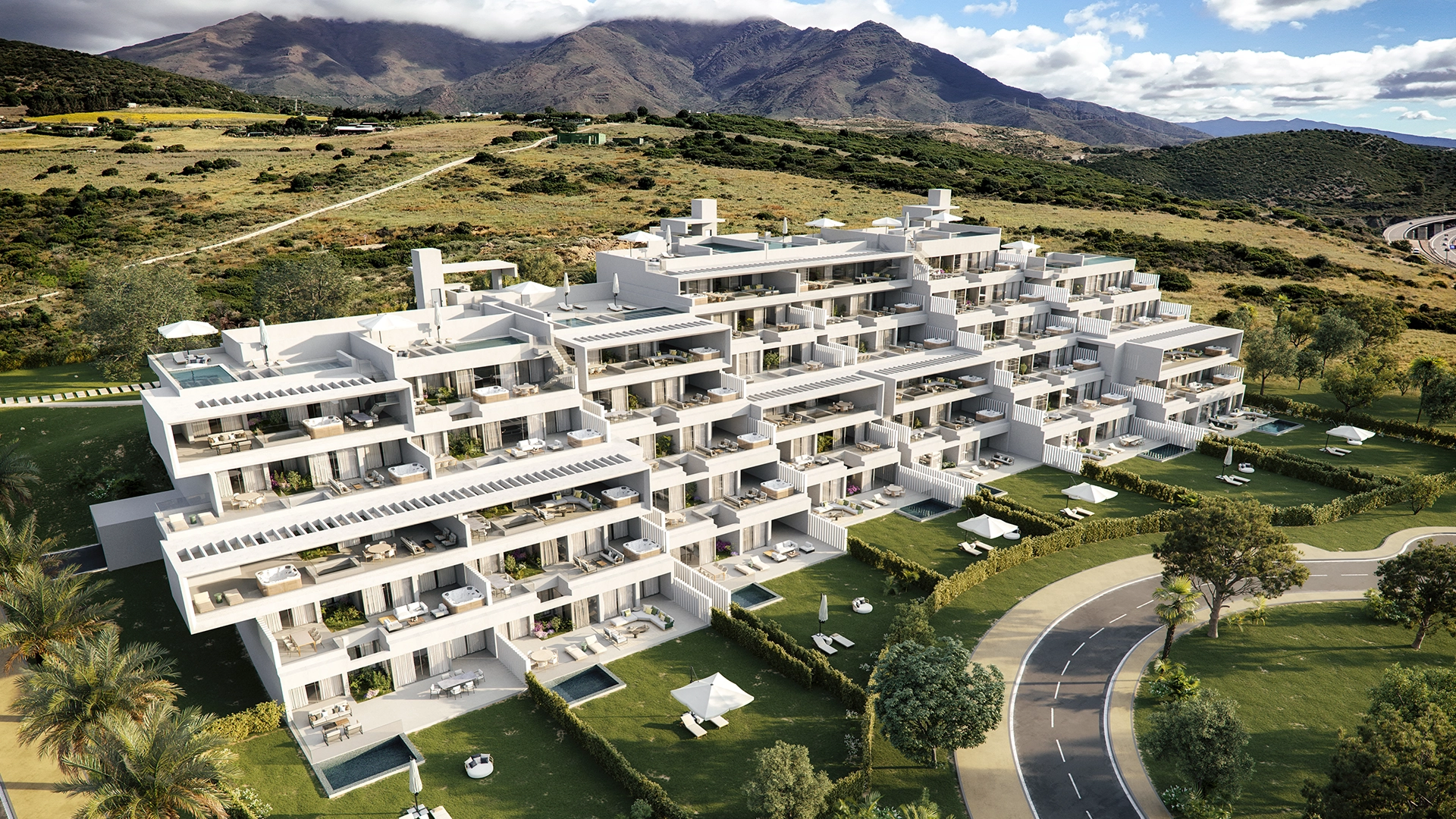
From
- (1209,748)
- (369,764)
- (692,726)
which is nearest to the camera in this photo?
(1209,748)

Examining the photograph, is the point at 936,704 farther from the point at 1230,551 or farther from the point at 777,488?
the point at 777,488

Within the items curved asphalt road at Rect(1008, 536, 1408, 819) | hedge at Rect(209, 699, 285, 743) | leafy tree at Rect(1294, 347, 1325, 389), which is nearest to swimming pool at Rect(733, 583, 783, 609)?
curved asphalt road at Rect(1008, 536, 1408, 819)

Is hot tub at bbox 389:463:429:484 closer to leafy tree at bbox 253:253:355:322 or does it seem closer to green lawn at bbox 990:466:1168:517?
green lawn at bbox 990:466:1168:517

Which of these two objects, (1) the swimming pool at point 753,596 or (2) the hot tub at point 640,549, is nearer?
(2) the hot tub at point 640,549

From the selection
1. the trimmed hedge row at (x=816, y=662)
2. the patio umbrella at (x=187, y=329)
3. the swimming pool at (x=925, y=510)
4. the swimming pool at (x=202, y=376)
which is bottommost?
the trimmed hedge row at (x=816, y=662)

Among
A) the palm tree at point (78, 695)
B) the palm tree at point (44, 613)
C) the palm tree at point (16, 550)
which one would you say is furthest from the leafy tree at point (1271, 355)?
the palm tree at point (16, 550)

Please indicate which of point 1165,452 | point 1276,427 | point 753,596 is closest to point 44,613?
point 753,596

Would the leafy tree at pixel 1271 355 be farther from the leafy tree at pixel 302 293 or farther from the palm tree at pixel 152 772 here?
the leafy tree at pixel 302 293

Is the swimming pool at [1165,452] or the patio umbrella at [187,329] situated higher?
the patio umbrella at [187,329]
